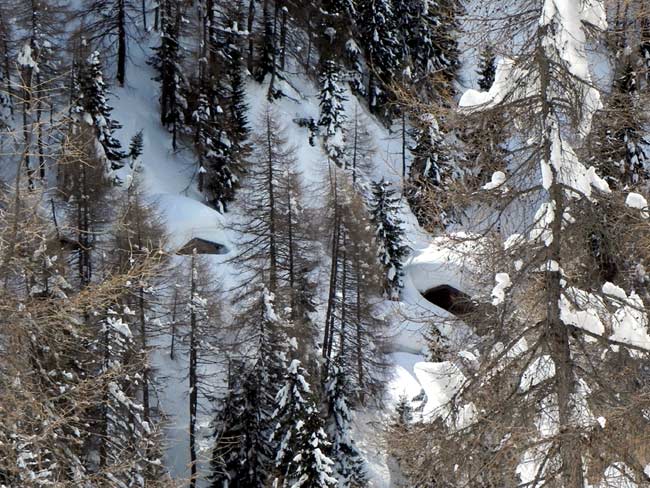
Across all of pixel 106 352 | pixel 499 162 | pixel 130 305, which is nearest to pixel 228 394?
pixel 130 305

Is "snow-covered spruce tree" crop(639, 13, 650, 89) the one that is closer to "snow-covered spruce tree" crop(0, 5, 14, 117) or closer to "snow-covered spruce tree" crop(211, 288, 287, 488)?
"snow-covered spruce tree" crop(211, 288, 287, 488)

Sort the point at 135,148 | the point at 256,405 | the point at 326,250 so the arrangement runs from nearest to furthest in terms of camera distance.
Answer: the point at 256,405 → the point at 326,250 → the point at 135,148

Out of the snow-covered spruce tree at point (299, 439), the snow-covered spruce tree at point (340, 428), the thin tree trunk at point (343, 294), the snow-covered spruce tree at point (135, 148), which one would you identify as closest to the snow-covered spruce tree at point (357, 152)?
the thin tree trunk at point (343, 294)

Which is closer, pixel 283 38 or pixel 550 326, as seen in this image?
pixel 550 326

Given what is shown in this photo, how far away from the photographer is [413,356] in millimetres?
32438

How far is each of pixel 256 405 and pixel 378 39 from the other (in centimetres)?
2963

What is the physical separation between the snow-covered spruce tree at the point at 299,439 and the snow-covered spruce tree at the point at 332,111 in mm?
18710

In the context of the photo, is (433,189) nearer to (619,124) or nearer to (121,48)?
(619,124)

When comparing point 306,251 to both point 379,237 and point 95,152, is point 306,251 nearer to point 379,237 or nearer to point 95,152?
point 379,237

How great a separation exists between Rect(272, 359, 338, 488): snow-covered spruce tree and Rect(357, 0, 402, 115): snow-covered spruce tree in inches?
1100

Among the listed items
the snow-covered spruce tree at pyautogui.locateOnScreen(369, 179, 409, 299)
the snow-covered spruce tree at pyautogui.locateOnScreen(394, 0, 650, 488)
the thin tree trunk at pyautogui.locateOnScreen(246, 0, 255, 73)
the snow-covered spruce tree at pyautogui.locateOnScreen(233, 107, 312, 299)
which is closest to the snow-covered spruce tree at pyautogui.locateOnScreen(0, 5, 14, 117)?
the snow-covered spruce tree at pyautogui.locateOnScreen(233, 107, 312, 299)

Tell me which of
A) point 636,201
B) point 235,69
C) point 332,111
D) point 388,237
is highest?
point 235,69

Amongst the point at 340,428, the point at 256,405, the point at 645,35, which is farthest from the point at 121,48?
the point at 645,35

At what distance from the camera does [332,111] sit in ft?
133
